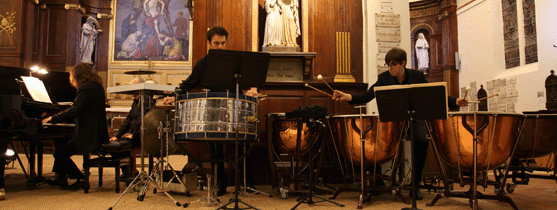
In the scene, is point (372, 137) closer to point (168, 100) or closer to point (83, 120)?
point (168, 100)

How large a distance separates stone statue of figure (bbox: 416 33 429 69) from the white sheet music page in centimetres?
1209

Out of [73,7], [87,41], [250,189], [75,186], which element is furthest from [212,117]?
[73,7]

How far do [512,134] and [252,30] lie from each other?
11.2 feet

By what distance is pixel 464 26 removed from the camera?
42.2ft

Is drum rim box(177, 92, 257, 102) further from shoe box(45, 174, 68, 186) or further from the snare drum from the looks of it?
shoe box(45, 174, 68, 186)

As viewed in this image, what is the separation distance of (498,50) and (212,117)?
11.3 metres

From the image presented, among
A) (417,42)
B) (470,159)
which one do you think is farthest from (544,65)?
(470,159)

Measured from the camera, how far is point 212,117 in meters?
2.97

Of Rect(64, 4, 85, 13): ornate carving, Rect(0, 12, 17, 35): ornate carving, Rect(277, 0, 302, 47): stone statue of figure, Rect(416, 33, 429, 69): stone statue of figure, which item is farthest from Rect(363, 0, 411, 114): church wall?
Rect(0, 12, 17, 35): ornate carving

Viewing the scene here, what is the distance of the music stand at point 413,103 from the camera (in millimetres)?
2801

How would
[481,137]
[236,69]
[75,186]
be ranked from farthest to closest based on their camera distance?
1. [75,186]
2. [481,137]
3. [236,69]

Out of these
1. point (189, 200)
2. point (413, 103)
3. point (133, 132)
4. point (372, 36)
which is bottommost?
point (189, 200)

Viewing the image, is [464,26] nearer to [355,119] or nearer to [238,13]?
[238,13]

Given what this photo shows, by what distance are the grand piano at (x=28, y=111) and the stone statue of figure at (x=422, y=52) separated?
458 inches
